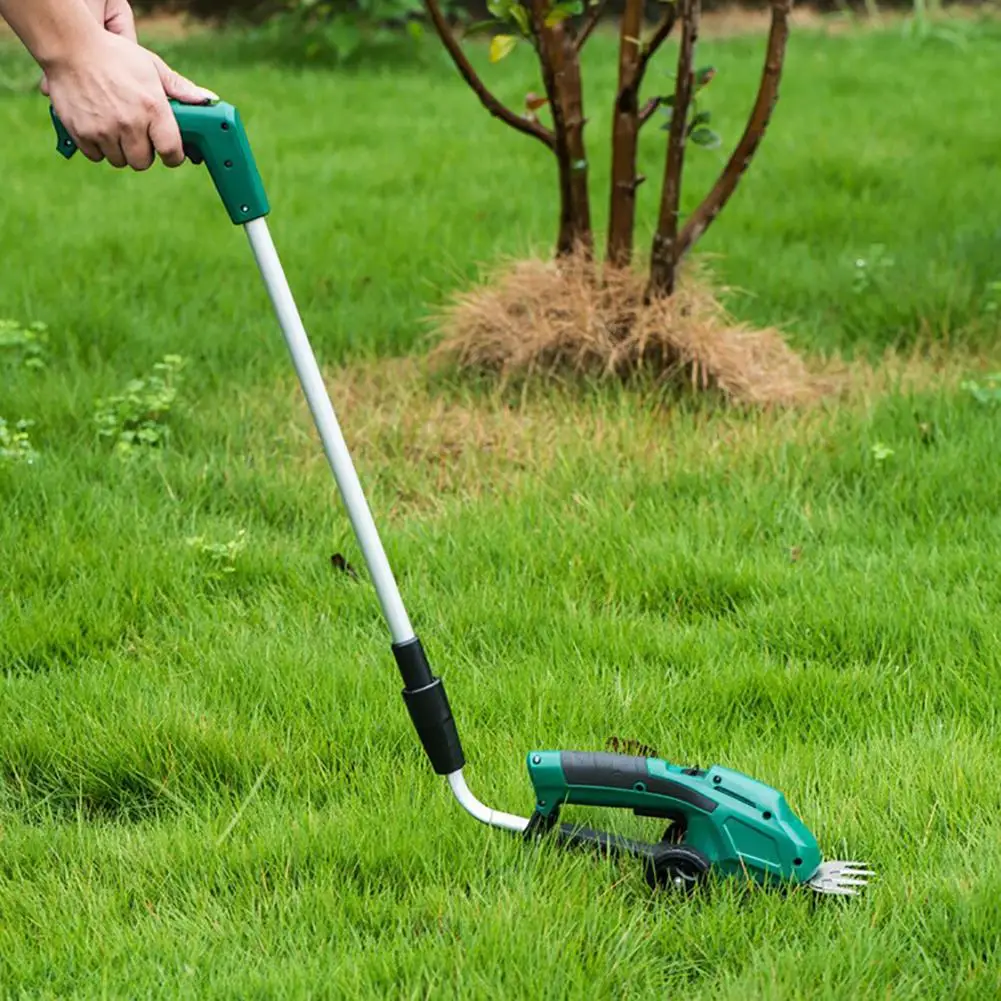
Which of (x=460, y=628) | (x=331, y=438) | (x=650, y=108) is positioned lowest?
(x=460, y=628)

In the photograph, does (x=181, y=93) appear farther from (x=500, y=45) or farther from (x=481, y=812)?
(x=500, y=45)

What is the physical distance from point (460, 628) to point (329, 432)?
0.84 meters

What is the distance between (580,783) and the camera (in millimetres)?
2309

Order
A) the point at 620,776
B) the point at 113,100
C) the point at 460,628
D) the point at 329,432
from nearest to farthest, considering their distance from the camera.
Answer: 1. the point at 113,100
2. the point at 620,776
3. the point at 329,432
4. the point at 460,628

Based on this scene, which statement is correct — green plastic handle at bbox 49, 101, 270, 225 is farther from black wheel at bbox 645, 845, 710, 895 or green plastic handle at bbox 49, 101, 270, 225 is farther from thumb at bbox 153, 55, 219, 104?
black wheel at bbox 645, 845, 710, 895

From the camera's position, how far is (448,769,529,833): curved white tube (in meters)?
2.39

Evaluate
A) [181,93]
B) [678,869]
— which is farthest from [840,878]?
[181,93]

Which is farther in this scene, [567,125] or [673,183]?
[567,125]

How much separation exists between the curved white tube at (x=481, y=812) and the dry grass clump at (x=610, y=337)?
2.21 metres

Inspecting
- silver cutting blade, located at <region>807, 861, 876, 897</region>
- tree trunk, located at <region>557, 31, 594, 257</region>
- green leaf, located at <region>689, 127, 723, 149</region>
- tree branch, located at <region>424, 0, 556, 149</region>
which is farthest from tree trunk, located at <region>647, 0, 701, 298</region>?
silver cutting blade, located at <region>807, 861, 876, 897</region>

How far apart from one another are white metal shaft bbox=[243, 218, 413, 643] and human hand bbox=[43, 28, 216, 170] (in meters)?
0.26

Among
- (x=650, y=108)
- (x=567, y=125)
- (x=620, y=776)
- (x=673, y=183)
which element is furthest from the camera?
(x=567, y=125)

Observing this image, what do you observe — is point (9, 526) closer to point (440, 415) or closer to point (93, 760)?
point (93, 760)

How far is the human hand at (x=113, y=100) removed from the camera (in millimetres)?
2191
